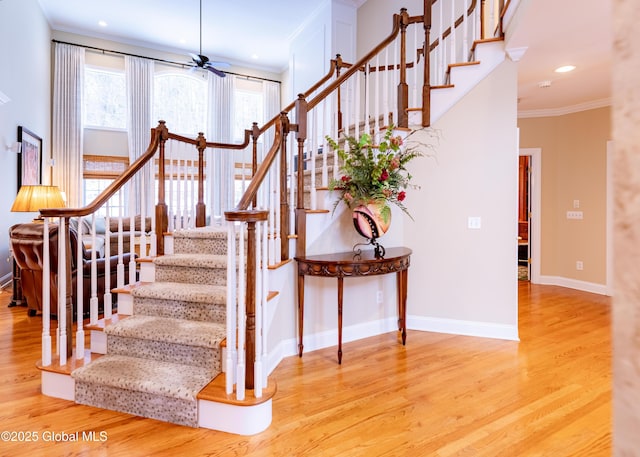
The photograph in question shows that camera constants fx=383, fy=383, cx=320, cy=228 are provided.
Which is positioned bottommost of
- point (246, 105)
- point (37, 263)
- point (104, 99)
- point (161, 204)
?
point (37, 263)

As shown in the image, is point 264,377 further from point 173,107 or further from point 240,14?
A: point 173,107

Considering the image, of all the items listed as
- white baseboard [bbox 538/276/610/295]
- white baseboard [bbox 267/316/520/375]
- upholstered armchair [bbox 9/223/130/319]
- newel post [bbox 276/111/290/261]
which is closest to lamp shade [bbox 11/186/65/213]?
upholstered armchair [bbox 9/223/130/319]

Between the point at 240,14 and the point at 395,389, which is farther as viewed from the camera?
the point at 240,14

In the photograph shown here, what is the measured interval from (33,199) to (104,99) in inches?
152

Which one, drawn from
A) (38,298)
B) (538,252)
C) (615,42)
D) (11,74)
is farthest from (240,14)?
(615,42)

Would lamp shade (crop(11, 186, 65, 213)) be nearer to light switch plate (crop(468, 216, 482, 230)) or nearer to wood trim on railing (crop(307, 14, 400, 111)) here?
wood trim on railing (crop(307, 14, 400, 111))

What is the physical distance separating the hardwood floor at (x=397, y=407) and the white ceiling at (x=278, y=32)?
8.33ft

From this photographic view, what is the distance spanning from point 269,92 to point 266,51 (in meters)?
1.05

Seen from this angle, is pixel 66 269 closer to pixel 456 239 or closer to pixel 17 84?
pixel 456 239

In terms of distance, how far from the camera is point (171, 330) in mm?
2498

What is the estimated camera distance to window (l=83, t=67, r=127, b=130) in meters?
7.32

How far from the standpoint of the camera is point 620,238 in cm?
38

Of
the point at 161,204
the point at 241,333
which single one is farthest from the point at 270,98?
the point at 241,333

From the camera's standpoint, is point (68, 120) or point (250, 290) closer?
point (250, 290)
